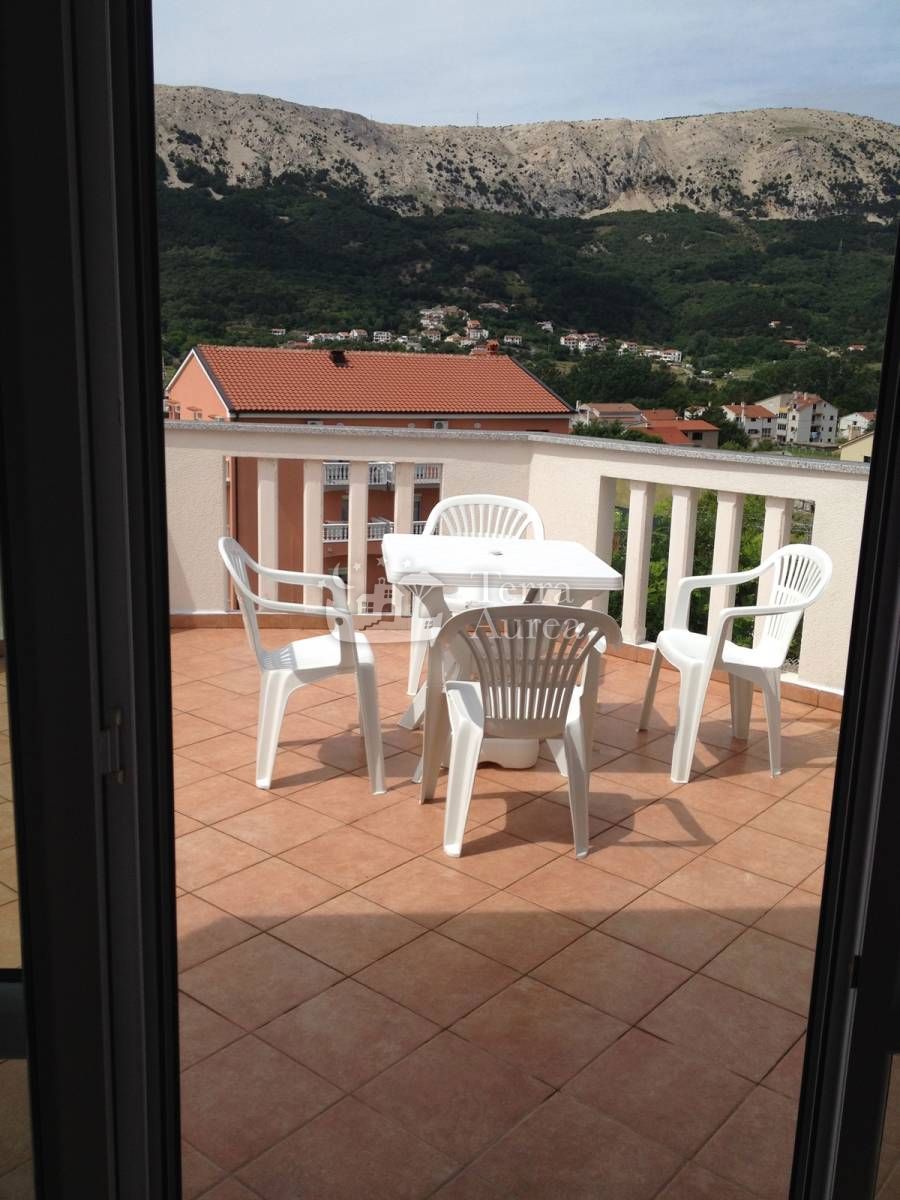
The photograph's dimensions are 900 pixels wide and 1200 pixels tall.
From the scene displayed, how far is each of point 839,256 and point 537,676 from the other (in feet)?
40.8

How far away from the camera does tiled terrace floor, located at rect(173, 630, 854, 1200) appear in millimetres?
1874

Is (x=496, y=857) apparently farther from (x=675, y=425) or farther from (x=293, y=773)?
(x=675, y=425)

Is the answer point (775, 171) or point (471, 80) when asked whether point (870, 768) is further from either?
point (471, 80)

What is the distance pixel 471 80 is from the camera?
55.1ft

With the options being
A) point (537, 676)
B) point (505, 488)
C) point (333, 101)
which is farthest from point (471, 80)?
point (537, 676)

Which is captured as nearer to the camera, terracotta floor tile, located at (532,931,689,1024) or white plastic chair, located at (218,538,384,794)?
terracotta floor tile, located at (532,931,689,1024)

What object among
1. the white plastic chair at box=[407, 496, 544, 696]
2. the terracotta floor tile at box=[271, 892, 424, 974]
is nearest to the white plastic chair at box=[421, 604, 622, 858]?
the terracotta floor tile at box=[271, 892, 424, 974]

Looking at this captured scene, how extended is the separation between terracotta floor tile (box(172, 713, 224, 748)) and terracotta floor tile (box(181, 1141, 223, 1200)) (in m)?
2.00

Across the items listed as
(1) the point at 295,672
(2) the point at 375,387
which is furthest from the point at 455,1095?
(2) the point at 375,387

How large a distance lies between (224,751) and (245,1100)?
1851 millimetres

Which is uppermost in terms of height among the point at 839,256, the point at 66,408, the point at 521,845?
the point at 839,256

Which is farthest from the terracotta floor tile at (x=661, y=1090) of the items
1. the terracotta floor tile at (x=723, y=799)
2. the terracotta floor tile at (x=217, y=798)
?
the terracotta floor tile at (x=217, y=798)

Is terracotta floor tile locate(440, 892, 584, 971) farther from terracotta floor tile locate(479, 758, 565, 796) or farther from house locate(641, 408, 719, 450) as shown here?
house locate(641, 408, 719, 450)

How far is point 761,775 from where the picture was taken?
3.74m
